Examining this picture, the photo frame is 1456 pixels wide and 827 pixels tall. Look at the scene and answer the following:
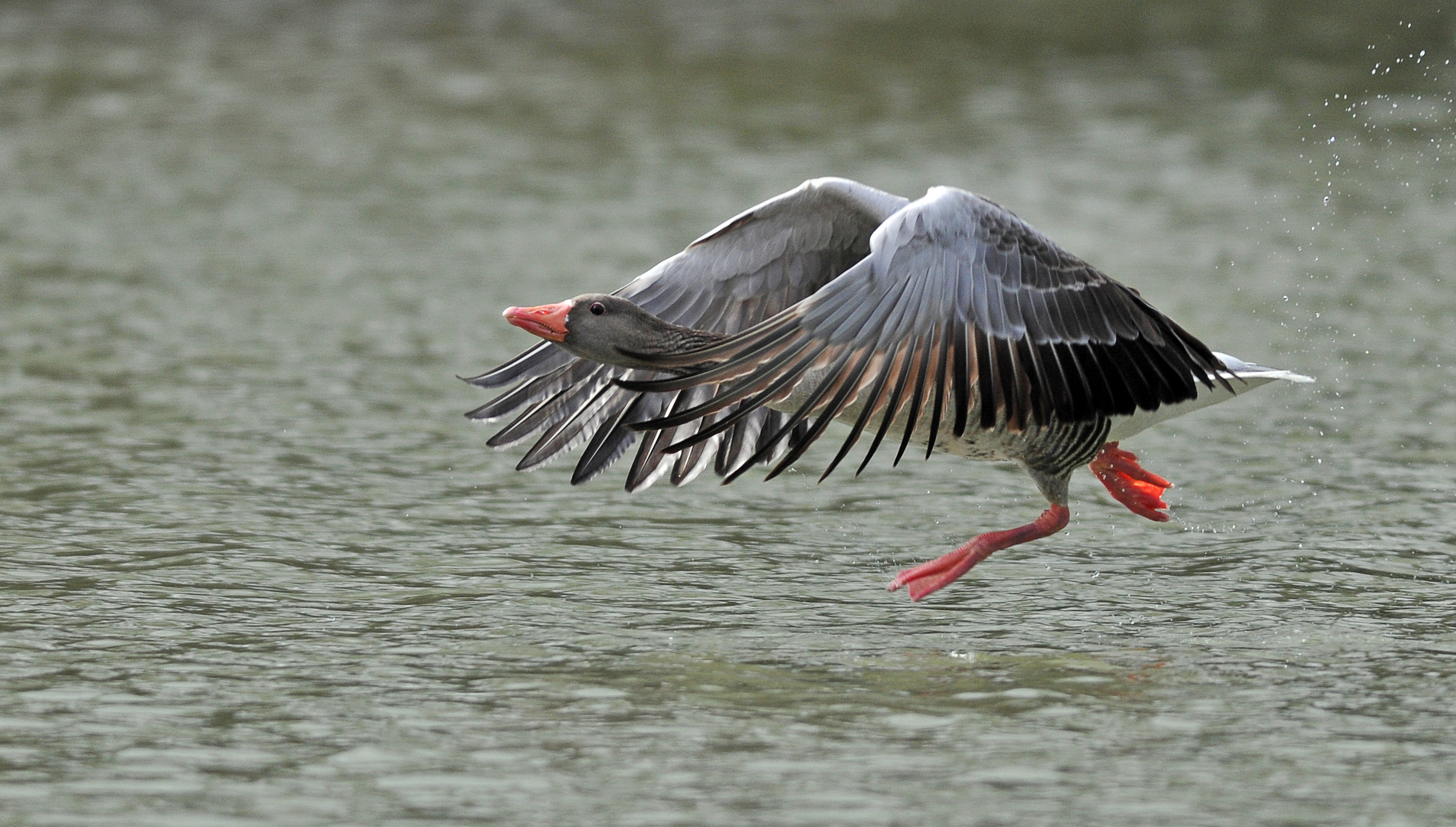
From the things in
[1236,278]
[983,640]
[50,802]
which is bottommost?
[50,802]

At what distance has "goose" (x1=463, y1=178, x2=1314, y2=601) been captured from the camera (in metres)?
7.43

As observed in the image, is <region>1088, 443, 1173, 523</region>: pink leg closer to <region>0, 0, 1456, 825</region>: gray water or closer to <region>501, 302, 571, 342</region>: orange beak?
<region>0, 0, 1456, 825</region>: gray water

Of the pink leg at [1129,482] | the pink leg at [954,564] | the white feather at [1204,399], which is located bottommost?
the pink leg at [954,564]

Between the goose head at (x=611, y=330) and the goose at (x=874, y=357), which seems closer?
the goose at (x=874, y=357)

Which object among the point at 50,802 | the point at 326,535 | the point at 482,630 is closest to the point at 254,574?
the point at 326,535

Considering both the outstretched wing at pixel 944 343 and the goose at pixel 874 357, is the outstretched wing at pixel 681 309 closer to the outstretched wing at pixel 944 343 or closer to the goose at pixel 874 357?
the goose at pixel 874 357

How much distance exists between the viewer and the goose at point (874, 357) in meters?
7.43

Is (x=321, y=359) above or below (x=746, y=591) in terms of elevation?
above

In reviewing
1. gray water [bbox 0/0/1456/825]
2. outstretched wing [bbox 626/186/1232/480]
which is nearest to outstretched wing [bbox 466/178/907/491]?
gray water [bbox 0/0/1456/825]

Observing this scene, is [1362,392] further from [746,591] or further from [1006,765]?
[1006,765]

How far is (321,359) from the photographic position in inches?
544

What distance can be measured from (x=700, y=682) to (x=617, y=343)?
144cm

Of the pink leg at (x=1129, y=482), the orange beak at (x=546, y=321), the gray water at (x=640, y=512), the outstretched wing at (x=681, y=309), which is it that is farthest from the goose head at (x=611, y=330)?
the pink leg at (x=1129, y=482)

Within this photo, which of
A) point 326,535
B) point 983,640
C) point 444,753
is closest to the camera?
point 444,753
